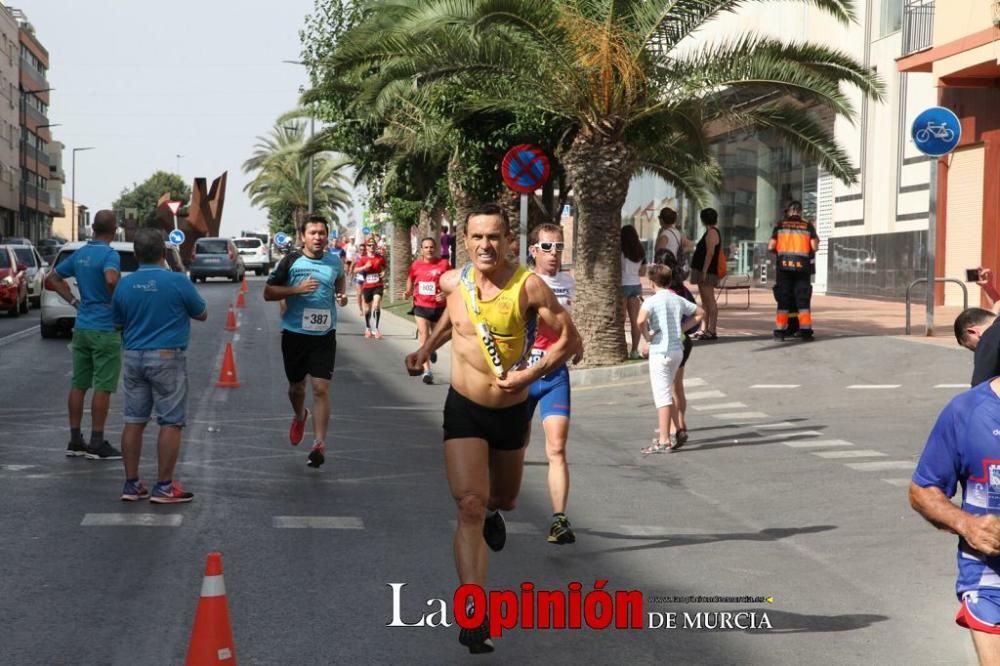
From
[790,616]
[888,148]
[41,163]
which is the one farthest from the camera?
[41,163]

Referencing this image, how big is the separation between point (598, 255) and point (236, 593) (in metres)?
13.5

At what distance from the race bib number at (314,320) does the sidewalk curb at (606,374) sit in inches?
314

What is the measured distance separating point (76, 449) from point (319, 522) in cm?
353

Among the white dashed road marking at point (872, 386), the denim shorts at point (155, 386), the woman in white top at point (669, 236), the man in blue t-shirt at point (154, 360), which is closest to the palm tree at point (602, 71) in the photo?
the woman in white top at point (669, 236)

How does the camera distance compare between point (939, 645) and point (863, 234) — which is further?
point (863, 234)

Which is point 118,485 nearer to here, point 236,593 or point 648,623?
point 236,593

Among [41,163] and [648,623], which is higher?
[41,163]

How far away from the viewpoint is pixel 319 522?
9.09 metres

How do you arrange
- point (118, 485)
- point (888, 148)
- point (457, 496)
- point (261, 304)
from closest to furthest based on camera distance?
point (457, 496) < point (118, 485) < point (888, 148) < point (261, 304)

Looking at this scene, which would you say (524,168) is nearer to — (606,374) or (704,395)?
(606,374)

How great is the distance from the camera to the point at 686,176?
30.2 m

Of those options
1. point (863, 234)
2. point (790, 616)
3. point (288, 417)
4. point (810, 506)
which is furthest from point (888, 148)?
point (790, 616)

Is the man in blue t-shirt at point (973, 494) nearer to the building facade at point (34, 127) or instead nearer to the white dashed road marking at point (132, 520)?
the white dashed road marking at point (132, 520)

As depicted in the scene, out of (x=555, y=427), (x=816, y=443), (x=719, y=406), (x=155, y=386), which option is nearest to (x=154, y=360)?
(x=155, y=386)
